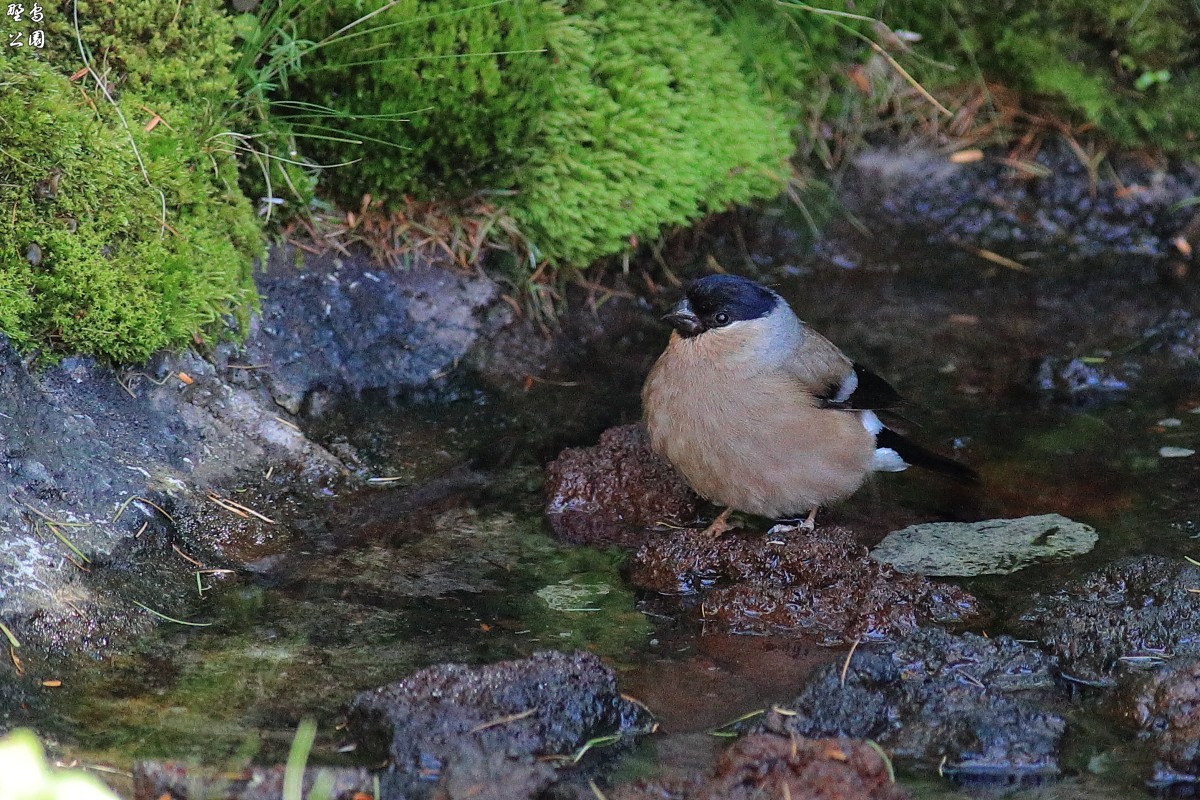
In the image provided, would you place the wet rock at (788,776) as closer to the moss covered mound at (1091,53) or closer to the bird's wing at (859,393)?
the bird's wing at (859,393)

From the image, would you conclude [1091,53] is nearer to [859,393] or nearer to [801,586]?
[859,393]

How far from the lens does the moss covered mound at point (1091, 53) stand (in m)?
7.68

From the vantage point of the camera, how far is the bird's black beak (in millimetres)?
5605

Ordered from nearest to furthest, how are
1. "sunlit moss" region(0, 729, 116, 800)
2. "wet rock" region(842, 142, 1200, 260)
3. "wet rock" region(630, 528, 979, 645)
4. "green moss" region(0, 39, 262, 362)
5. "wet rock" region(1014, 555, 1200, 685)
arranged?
1. "sunlit moss" region(0, 729, 116, 800)
2. "wet rock" region(1014, 555, 1200, 685)
3. "wet rock" region(630, 528, 979, 645)
4. "green moss" region(0, 39, 262, 362)
5. "wet rock" region(842, 142, 1200, 260)

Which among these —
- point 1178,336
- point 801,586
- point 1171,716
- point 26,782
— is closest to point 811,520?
point 801,586

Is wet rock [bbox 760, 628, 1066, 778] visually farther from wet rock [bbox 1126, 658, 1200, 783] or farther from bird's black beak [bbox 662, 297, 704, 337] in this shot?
bird's black beak [bbox 662, 297, 704, 337]

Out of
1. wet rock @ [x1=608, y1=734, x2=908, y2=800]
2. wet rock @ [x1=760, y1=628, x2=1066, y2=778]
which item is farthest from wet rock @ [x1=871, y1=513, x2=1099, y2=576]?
wet rock @ [x1=608, y1=734, x2=908, y2=800]

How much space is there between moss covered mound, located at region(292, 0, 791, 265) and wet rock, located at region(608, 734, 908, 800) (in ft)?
11.7

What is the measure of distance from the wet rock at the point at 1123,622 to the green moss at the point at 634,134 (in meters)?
3.14

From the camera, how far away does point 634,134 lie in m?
6.71

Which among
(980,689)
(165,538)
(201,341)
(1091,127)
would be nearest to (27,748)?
(165,538)

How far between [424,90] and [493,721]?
357 centimetres

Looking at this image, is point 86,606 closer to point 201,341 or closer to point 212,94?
point 201,341

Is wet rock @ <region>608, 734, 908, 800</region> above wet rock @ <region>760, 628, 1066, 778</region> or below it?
above
